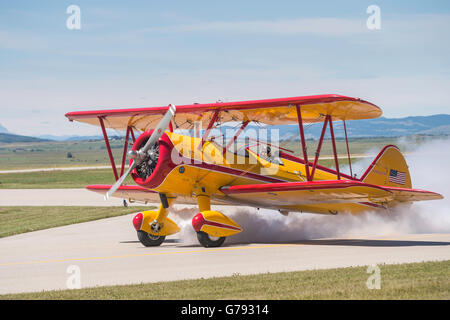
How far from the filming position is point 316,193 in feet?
48.8

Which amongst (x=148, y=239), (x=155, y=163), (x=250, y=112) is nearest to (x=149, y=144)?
(x=155, y=163)

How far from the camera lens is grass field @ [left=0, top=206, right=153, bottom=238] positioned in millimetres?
21266

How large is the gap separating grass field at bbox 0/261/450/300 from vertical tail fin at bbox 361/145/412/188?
7.26m

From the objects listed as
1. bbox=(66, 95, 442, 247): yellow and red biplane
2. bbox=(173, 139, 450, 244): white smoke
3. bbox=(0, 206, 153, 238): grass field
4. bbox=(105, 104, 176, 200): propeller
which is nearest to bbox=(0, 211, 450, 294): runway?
bbox=(173, 139, 450, 244): white smoke

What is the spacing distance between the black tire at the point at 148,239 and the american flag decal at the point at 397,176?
23.9 feet

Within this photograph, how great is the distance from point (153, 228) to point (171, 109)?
3.28m

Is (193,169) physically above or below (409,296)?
above

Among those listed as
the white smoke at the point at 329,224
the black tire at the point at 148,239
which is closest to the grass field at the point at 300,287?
the black tire at the point at 148,239

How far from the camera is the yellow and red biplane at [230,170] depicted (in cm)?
1465

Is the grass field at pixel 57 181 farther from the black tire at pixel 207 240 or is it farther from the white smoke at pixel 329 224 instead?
the black tire at pixel 207 240
